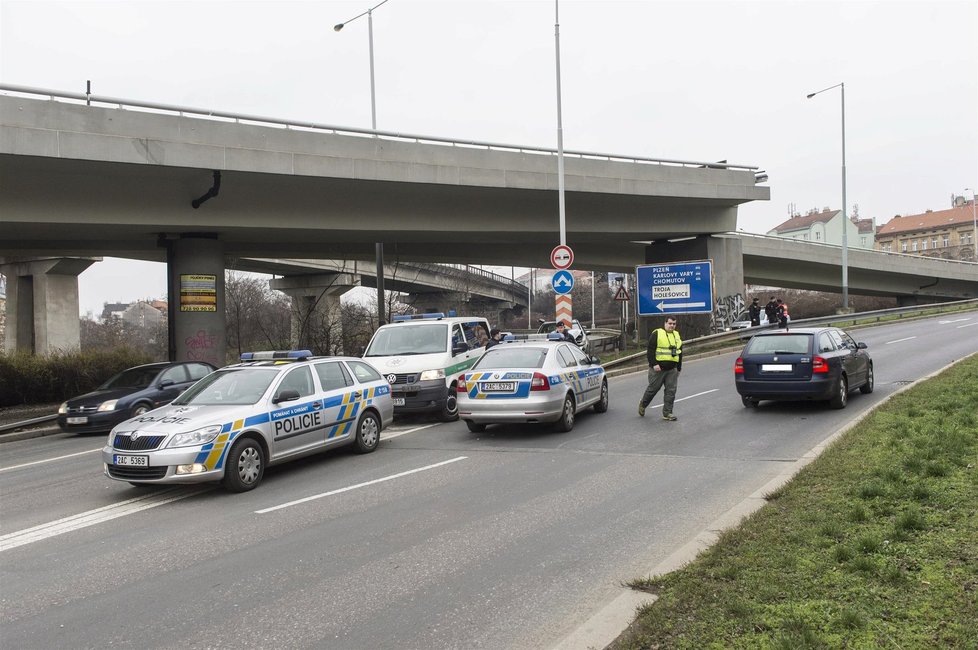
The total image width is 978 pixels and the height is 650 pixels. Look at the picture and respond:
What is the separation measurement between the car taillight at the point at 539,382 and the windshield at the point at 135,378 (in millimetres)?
9716

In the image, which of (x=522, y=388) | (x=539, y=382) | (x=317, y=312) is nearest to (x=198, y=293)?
(x=317, y=312)

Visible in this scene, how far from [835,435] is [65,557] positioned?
350 inches

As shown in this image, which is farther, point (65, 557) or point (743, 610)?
point (65, 557)

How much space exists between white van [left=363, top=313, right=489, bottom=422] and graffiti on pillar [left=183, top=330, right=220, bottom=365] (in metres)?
9.30

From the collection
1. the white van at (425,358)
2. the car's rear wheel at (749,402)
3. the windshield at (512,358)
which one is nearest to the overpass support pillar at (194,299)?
the white van at (425,358)

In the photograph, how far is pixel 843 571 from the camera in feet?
15.2

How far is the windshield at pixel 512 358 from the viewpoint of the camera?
11977 millimetres

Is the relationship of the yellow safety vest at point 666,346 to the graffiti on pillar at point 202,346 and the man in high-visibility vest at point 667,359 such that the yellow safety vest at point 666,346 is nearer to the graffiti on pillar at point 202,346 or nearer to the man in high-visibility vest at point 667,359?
the man in high-visibility vest at point 667,359

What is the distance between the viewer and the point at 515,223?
26219mm

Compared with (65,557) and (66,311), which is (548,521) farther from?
(66,311)

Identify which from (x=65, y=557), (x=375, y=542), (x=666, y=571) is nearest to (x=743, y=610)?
(x=666, y=571)

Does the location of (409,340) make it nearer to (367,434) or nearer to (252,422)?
(367,434)

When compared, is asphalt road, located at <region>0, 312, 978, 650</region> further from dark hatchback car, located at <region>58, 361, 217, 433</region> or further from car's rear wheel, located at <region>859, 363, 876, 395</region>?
dark hatchback car, located at <region>58, 361, 217, 433</region>

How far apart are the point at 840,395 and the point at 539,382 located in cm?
550
